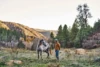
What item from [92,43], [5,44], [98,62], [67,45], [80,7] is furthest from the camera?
[5,44]

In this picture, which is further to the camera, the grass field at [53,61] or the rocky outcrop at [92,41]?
the rocky outcrop at [92,41]

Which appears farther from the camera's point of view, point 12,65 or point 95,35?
point 95,35

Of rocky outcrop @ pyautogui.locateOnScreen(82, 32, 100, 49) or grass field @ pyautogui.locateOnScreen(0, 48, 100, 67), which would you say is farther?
rocky outcrop @ pyautogui.locateOnScreen(82, 32, 100, 49)

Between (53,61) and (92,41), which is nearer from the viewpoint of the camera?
(53,61)

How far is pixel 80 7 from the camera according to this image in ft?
383

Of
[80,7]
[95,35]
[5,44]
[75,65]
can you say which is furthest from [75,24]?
[75,65]

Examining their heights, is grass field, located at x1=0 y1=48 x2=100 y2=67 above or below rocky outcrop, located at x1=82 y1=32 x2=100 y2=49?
below

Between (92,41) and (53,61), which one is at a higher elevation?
(92,41)

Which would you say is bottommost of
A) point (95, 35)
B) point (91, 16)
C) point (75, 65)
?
point (75, 65)

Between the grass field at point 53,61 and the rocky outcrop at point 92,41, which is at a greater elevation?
the rocky outcrop at point 92,41

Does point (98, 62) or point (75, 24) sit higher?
point (75, 24)

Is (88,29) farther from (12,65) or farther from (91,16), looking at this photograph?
(12,65)

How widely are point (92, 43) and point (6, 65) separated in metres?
58.5

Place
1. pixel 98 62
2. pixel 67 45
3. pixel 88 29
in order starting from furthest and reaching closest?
pixel 67 45, pixel 88 29, pixel 98 62
